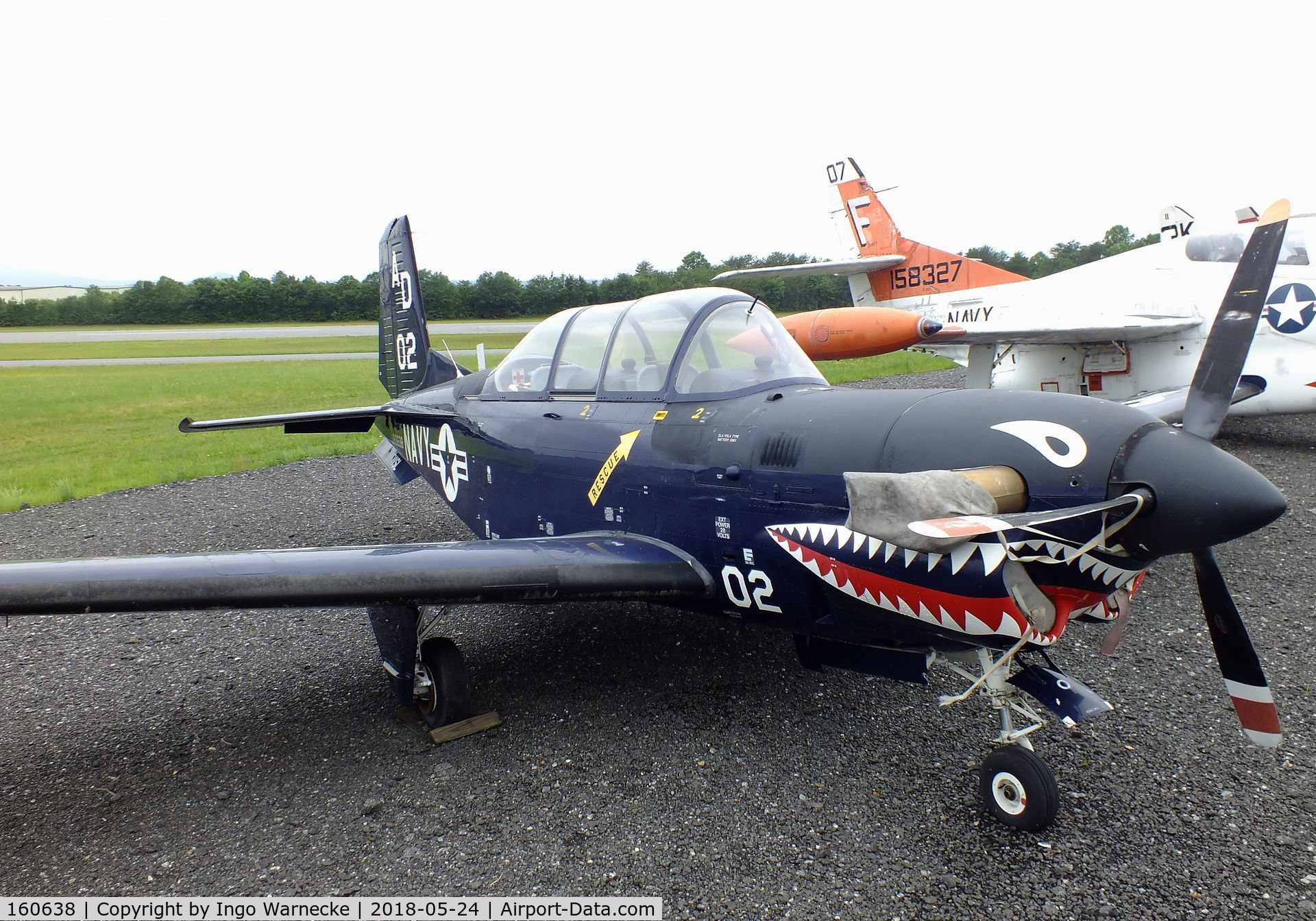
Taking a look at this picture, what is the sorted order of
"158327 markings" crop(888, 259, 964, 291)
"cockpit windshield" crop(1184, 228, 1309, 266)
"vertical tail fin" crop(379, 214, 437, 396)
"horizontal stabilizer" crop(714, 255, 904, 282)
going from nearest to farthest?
"vertical tail fin" crop(379, 214, 437, 396)
"cockpit windshield" crop(1184, 228, 1309, 266)
"158327 markings" crop(888, 259, 964, 291)
"horizontal stabilizer" crop(714, 255, 904, 282)

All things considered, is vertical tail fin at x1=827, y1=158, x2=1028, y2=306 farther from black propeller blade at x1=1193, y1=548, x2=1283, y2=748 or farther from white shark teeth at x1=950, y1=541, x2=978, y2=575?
white shark teeth at x1=950, y1=541, x2=978, y2=575

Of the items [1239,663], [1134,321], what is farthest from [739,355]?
[1134,321]

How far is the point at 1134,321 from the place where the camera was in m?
10.7

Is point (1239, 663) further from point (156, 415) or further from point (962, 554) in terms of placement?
point (156, 415)

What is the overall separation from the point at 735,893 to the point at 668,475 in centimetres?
196

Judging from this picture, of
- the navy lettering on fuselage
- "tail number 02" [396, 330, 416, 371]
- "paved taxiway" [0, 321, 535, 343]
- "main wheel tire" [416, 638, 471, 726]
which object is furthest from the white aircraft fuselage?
"paved taxiway" [0, 321, 535, 343]

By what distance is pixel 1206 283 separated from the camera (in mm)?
10734

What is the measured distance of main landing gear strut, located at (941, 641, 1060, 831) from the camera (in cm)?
303

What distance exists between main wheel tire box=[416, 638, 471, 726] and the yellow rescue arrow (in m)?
1.16

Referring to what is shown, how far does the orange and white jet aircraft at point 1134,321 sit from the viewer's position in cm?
1000

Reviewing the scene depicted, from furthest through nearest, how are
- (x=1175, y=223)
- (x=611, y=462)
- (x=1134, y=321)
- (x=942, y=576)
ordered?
(x=1175, y=223) → (x=1134, y=321) → (x=611, y=462) → (x=942, y=576)

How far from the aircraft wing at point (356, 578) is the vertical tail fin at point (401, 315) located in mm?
4520

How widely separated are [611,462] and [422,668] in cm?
156

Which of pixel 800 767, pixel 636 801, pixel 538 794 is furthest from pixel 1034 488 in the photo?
pixel 538 794
